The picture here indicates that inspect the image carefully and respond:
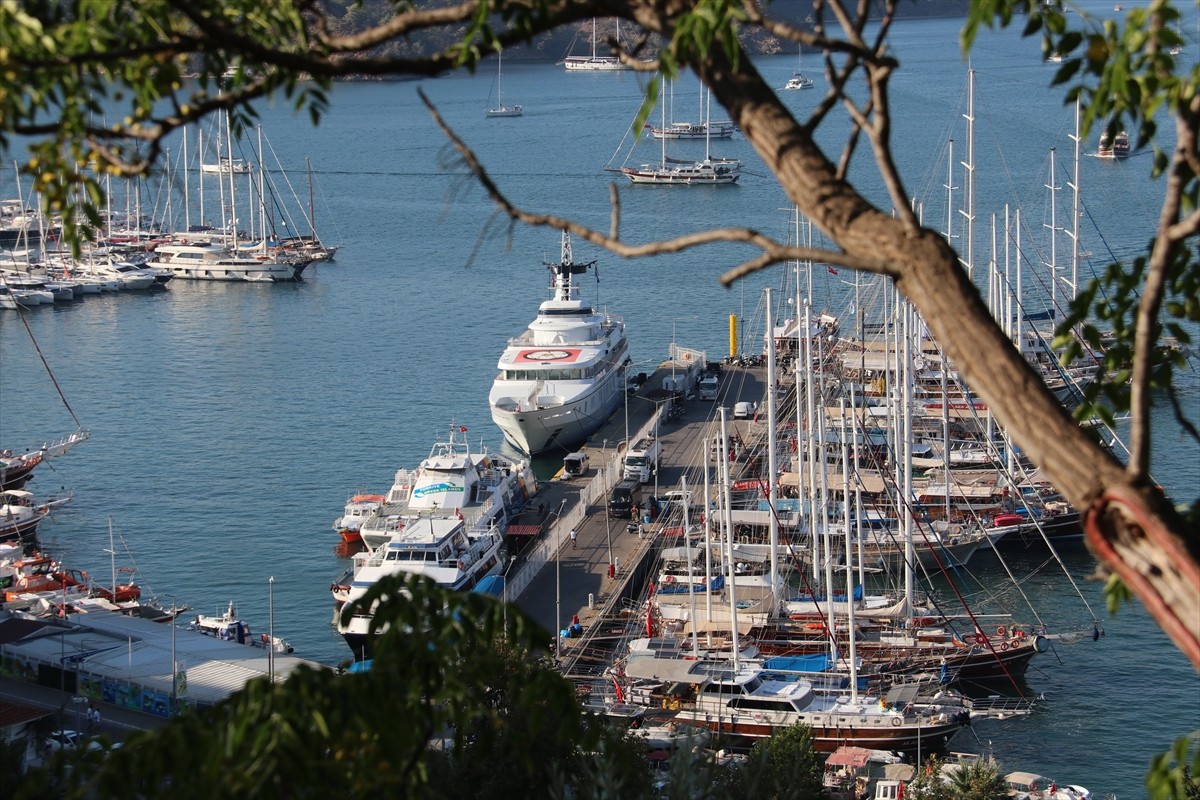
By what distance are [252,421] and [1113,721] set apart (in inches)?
873

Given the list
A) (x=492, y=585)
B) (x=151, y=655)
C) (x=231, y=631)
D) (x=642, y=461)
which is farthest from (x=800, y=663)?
(x=642, y=461)

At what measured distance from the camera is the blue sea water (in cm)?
2164

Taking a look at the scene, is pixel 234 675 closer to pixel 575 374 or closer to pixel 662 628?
pixel 662 628

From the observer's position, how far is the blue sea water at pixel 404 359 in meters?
21.6

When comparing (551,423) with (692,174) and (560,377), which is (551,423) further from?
(692,174)

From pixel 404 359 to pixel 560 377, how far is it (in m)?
9.07

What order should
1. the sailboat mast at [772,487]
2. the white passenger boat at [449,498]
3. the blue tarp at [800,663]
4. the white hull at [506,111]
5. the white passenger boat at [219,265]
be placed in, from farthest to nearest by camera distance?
the white hull at [506,111] < the white passenger boat at [219,265] < the white passenger boat at [449,498] < the sailboat mast at [772,487] < the blue tarp at [800,663]

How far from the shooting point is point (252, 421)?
3612 centimetres

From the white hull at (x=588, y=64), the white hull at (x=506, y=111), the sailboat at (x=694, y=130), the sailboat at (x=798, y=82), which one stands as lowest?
the sailboat at (x=694, y=130)

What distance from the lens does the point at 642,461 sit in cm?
2916

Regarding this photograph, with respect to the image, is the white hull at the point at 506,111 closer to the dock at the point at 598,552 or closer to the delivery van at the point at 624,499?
the dock at the point at 598,552

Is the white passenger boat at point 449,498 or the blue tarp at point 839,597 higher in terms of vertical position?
the white passenger boat at point 449,498

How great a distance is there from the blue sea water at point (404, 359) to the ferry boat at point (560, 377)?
6.03 feet

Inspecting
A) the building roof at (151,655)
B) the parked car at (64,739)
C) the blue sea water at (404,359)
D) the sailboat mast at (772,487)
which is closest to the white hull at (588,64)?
the blue sea water at (404,359)
